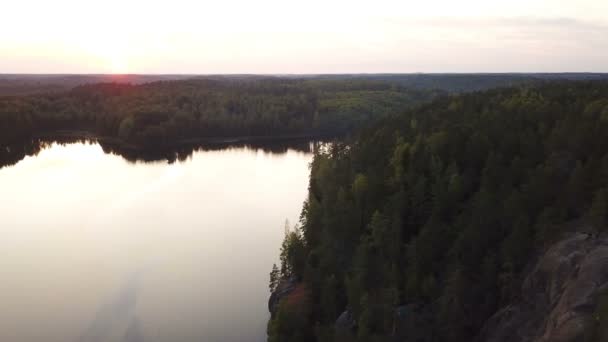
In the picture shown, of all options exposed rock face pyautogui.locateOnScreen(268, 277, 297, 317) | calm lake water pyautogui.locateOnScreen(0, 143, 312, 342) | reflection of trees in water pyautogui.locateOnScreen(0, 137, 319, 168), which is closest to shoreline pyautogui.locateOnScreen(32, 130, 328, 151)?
reflection of trees in water pyautogui.locateOnScreen(0, 137, 319, 168)

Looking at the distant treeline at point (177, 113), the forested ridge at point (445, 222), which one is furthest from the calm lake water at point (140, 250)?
the distant treeline at point (177, 113)

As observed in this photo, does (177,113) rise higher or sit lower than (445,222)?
higher

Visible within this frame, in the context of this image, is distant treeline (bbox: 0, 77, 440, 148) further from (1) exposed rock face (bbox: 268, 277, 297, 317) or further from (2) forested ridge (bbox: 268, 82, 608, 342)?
(1) exposed rock face (bbox: 268, 277, 297, 317)

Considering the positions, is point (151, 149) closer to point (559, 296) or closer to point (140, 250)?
point (140, 250)

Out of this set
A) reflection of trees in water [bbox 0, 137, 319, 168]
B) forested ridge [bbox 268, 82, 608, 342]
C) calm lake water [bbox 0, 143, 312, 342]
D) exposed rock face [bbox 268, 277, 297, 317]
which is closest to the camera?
forested ridge [bbox 268, 82, 608, 342]

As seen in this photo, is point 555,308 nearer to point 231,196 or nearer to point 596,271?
point 596,271

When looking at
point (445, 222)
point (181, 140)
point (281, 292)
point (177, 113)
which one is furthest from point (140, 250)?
point (177, 113)
